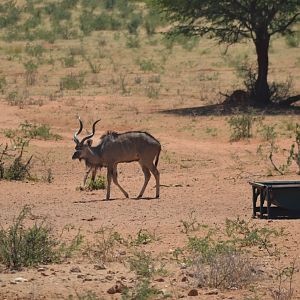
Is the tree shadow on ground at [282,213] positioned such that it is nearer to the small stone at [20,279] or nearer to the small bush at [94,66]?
the small stone at [20,279]

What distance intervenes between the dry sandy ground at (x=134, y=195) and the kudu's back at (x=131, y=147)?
70cm

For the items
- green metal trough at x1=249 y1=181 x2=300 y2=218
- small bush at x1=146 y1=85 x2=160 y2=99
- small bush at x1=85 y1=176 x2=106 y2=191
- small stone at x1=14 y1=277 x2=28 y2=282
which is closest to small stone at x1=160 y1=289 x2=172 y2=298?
small stone at x1=14 y1=277 x2=28 y2=282

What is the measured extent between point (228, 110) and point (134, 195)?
11.7m

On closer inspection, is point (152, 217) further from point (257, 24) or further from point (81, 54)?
point (81, 54)

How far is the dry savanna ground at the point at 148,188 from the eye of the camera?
35.4 ft

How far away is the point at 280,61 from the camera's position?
43.4 meters

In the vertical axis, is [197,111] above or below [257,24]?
below

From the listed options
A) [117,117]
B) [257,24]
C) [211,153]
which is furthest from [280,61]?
[211,153]

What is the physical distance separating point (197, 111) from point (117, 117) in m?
2.68

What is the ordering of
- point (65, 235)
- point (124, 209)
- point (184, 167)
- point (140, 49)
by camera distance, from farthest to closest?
point (140, 49) → point (184, 167) → point (124, 209) → point (65, 235)

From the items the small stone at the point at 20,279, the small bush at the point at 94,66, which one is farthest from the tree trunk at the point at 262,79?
the small stone at the point at 20,279

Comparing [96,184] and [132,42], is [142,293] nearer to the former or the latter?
[96,184]

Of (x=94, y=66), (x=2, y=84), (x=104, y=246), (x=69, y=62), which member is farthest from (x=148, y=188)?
(x=69, y=62)

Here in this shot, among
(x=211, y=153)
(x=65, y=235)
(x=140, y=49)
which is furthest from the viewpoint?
(x=140, y=49)
